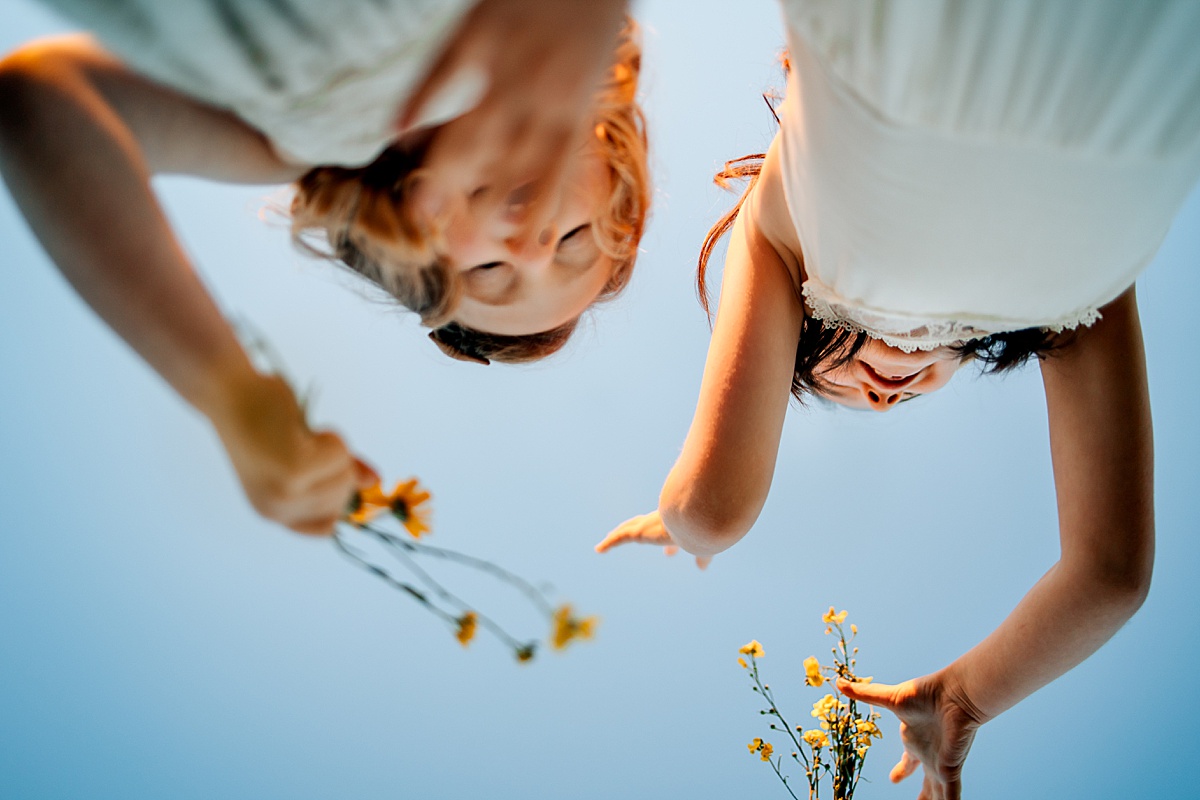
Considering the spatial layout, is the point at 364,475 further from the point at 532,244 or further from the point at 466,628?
the point at 532,244

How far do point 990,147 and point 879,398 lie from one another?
0.58 metres

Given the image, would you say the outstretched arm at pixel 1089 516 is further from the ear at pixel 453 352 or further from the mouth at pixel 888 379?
the ear at pixel 453 352

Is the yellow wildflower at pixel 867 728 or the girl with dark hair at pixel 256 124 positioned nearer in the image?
the girl with dark hair at pixel 256 124

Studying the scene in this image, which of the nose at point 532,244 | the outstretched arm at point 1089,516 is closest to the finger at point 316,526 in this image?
the nose at point 532,244

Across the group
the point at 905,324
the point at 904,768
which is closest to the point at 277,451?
the point at 905,324

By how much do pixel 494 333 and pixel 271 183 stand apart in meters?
0.38

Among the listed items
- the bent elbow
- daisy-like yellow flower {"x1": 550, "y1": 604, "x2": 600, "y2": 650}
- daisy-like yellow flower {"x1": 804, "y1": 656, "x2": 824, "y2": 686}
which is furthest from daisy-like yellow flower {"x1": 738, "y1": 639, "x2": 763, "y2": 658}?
daisy-like yellow flower {"x1": 550, "y1": 604, "x2": 600, "y2": 650}

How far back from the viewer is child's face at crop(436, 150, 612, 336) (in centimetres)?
58

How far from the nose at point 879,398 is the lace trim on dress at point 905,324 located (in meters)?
0.17

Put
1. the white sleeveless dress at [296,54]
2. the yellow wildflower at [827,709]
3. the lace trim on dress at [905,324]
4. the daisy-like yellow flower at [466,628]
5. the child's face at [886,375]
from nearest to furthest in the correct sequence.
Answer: the white sleeveless dress at [296,54] < the daisy-like yellow flower at [466,628] < the lace trim on dress at [905,324] < the child's face at [886,375] < the yellow wildflower at [827,709]

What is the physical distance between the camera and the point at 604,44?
40cm

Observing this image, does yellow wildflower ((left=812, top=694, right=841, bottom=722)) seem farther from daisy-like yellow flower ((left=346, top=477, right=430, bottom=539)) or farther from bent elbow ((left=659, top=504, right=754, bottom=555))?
daisy-like yellow flower ((left=346, top=477, right=430, bottom=539))


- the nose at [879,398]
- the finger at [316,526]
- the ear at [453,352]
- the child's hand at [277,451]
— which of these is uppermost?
the nose at [879,398]

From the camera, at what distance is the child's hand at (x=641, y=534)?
1.06 metres
